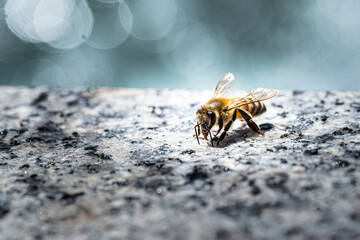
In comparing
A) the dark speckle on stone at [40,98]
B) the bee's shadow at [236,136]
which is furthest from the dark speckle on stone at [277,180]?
the dark speckle on stone at [40,98]

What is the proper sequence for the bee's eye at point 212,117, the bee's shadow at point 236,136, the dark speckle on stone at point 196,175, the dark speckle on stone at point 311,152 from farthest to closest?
the bee's eye at point 212,117
the bee's shadow at point 236,136
the dark speckle on stone at point 311,152
the dark speckle on stone at point 196,175

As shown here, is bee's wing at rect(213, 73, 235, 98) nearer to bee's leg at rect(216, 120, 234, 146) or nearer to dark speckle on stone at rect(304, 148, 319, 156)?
bee's leg at rect(216, 120, 234, 146)

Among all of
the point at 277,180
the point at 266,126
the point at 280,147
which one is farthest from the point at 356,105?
the point at 277,180

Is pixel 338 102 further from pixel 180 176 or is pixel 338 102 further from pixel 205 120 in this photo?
pixel 180 176

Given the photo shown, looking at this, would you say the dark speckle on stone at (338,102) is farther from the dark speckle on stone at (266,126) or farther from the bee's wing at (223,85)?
the bee's wing at (223,85)

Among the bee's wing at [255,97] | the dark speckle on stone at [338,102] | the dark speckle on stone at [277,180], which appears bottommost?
the dark speckle on stone at [277,180]

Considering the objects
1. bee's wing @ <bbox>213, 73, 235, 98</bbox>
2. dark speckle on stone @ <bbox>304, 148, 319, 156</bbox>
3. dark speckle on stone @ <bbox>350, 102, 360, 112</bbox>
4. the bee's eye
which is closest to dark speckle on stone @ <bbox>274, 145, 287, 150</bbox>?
dark speckle on stone @ <bbox>304, 148, 319, 156</bbox>

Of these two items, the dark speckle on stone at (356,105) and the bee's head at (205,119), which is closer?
the bee's head at (205,119)

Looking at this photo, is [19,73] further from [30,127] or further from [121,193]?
[121,193]
